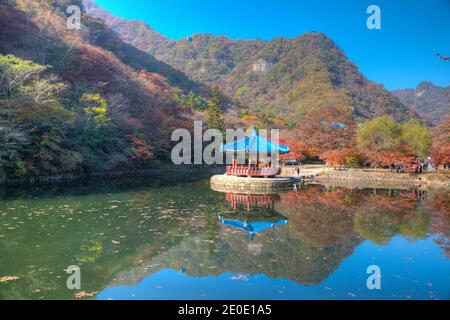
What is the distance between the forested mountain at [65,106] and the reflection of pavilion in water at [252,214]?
31.7 ft

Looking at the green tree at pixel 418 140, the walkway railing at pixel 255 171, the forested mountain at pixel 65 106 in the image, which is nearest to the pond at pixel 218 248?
the forested mountain at pixel 65 106

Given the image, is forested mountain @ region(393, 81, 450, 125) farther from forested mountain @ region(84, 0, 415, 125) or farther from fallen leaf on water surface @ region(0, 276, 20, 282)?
fallen leaf on water surface @ region(0, 276, 20, 282)

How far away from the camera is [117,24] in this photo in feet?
420

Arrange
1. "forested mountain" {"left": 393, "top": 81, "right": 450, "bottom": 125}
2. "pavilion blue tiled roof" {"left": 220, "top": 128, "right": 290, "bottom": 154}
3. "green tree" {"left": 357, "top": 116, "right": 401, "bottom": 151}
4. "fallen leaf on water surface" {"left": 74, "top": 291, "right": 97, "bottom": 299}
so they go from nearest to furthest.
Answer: "fallen leaf on water surface" {"left": 74, "top": 291, "right": 97, "bottom": 299}
"pavilion blue tiled roof" {"left": 220, "top": 128, "right": 290, "bottom": 154}
"green tree" {"left": 357, "top": 116, "right": 401, "bottom": 151}
"forested mountain" {"left": 393, "top": 81, "right": 450, "bottom": 125}

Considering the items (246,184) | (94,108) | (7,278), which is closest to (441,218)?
(246,184)

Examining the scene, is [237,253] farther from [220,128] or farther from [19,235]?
[220,128]

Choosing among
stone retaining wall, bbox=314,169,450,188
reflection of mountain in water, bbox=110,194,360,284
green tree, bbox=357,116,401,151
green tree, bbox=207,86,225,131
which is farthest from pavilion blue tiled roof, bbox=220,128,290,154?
green tree, bbox=207,86,225,131

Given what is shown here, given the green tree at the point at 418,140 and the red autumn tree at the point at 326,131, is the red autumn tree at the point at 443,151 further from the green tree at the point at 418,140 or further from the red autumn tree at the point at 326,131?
the red autumn tree at the point at 326,131

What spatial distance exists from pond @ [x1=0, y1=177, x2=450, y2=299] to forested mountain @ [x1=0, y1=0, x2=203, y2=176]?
13.3ft

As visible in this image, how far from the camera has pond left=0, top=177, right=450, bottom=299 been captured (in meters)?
6.03

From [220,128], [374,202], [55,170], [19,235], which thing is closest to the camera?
[19,235]

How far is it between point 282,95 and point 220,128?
43798mm

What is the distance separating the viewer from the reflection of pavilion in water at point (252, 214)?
10564 mm

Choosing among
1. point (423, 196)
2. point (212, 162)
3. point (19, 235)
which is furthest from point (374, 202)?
point (212, 162)
